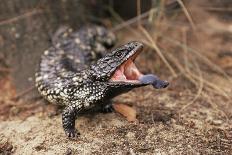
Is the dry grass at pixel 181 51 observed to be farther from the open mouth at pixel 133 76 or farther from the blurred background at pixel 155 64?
the open mouth at pixel 133 76

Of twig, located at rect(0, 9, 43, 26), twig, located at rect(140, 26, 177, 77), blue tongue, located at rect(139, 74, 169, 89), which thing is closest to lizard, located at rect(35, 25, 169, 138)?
blue tongue, located at rect(139, 74, 169, 89)

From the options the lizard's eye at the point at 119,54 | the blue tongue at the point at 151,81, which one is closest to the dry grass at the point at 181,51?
the blue tongue at the point at 151,81

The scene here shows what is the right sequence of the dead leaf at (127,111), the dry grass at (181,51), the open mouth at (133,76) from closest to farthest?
the open mouth at (133,76)
the dead leaf at (127,111)
the dry grass at (181,51)

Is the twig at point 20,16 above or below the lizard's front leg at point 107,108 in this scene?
above

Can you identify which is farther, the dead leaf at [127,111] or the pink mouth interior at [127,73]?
the dead leaf at [127,111]

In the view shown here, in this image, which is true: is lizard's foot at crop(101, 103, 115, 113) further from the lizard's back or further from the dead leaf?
the lizard's back

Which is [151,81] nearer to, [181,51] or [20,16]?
[181,51]

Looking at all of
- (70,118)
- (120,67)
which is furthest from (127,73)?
(70,118)

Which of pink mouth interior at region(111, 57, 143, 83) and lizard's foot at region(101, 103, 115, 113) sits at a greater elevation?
pink mouth interior at region(111, 57, 143, 83)
